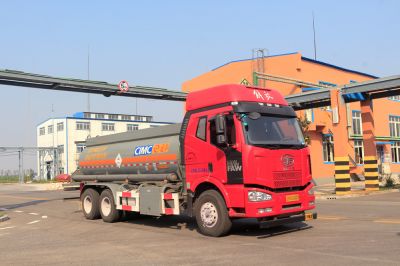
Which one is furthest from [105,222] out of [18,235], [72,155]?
[72,155]

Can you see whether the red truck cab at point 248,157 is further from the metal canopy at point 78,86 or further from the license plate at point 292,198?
the metal canopy at point 78,86

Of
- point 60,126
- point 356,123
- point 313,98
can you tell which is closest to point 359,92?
point 313,98

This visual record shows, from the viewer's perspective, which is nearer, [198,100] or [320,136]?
[198,100]

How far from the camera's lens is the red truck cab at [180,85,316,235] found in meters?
8.95

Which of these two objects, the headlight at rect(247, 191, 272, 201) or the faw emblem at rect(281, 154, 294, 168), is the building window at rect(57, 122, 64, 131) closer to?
the faw emblem at rect(281, 154, 294, 168)

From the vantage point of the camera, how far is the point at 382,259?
676 cm

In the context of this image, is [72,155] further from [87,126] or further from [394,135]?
[394,135]

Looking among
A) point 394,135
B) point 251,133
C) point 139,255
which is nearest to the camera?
point 139,255

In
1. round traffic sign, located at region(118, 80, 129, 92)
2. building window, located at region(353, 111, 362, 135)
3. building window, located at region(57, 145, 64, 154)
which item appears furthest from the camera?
building window, located at region(57, 145, 64, 154)

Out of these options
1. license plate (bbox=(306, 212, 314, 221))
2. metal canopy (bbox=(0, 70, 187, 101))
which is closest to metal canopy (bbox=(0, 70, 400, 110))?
metal canopy (bbox=(0, 70, 187, 101))

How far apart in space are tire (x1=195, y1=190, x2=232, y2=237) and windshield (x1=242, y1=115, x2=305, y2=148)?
159cm

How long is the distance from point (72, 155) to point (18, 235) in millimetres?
62278

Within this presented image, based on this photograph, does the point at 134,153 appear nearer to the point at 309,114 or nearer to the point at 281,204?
the point at 281,204

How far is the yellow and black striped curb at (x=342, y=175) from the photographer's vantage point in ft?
68.4
